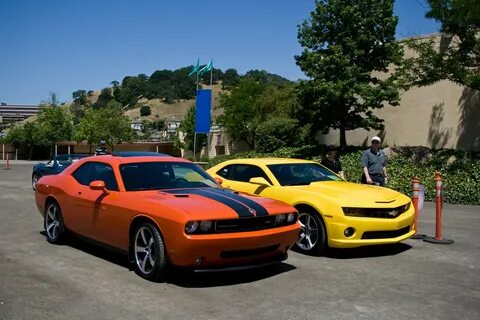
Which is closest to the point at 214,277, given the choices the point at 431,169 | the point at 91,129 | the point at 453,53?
the point at 431,169

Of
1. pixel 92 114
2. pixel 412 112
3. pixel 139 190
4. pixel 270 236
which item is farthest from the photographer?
pixel 92 114

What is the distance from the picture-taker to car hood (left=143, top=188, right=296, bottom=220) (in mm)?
5551

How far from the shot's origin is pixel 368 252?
7.62m

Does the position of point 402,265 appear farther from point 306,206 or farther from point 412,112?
point 412,112

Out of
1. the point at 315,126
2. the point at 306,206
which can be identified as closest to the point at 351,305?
the point at 306,206

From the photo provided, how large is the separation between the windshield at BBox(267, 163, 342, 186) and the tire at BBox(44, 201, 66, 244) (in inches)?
130

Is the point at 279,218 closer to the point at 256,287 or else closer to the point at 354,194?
the point at 256,287

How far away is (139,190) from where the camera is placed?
256 inches

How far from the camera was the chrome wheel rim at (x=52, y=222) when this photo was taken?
7852 mm

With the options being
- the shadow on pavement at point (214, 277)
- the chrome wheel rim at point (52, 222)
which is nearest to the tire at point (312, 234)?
the shadow on pavement at point (214, 277)

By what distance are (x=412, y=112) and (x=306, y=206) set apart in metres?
15.2

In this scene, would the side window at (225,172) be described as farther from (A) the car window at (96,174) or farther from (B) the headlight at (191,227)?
(B) the headlight at (191,227)

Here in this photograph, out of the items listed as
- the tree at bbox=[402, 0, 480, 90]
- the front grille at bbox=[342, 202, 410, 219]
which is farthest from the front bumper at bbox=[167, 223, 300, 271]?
the tree at bbox=[402, 0, 480, 90]

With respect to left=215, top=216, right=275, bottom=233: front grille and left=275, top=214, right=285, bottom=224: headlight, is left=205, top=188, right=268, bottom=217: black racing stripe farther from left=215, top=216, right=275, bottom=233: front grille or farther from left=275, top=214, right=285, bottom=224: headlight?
left=275, top=214, right=285, bottom=224: headlight
